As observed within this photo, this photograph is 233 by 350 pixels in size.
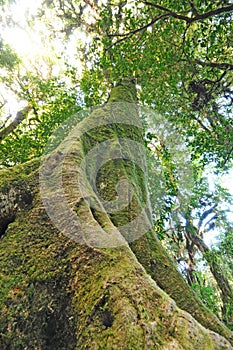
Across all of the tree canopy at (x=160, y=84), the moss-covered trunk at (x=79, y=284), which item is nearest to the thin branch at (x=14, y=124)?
the tree canopy at (x=160, y=84)

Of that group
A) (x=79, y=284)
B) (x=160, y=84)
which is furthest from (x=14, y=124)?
(x=79, y=284)

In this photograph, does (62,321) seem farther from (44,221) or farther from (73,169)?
(73,169)

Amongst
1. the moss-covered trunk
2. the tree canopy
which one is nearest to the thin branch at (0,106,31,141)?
the tree canopy

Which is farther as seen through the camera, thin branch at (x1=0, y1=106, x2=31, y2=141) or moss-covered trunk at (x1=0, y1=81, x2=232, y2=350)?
thin branch at (x1=0, y1=106, x2=31, y2=141)

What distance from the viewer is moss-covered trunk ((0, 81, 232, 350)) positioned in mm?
1795

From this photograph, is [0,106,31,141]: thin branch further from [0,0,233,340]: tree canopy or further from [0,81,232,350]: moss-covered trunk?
[0,81,232,350]: moss-covered trunk

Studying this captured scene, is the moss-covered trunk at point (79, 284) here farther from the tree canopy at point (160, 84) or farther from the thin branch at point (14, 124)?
the thin branch at point (14, 124)

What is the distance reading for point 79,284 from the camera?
2.21m

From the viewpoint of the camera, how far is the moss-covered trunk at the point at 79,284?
5.89 ft

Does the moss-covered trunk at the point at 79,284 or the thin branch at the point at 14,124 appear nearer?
the moss-covered trunk at the point at 79,284

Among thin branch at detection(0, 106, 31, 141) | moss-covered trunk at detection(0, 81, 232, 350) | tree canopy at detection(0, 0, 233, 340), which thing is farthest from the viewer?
thin branch at detection(0, 106, 31, 141)

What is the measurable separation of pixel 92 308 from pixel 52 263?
0.63 meters

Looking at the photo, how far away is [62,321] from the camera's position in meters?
2.11

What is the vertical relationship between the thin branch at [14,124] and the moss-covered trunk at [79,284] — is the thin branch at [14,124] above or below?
above
